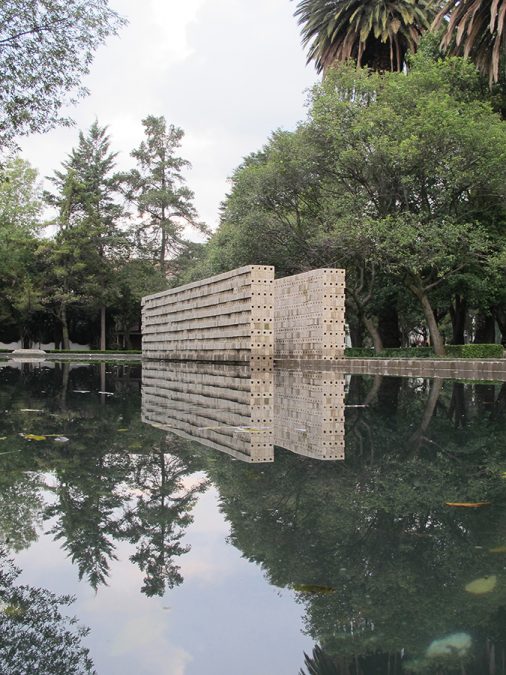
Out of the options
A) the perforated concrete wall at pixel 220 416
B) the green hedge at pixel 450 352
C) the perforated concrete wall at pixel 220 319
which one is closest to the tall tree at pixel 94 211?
the perforated concrete wall at pixel 220 319

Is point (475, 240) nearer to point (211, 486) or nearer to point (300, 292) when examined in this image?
point (300, 292)

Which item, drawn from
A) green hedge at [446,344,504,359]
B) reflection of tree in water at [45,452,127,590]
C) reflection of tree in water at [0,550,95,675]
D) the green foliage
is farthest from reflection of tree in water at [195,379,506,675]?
the green foliage

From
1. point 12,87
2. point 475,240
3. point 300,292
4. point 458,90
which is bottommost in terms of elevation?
point 300,292

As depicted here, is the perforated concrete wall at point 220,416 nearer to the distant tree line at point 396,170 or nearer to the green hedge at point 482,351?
the green hedge at point 482,351

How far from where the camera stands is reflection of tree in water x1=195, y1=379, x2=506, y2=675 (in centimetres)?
187

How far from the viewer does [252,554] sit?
2615 mm

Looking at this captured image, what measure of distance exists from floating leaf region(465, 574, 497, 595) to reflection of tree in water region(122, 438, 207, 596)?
102cm

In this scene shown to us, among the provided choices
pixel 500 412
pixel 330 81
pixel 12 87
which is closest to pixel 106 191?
pixel 330 81

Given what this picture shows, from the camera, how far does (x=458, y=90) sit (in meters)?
25.0

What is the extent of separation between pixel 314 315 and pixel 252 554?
58.7ft

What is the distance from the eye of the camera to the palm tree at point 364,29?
1125 inches

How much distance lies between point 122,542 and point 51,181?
49.9 m

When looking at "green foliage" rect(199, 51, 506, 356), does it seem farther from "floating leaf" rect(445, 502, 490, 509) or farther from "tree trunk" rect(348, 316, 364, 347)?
"floating leaf" rect(445, 502, 490, 509)

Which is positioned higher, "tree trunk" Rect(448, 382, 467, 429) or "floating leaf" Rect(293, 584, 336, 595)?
"tree trunk" Rect(448, 382, 467, 429)
